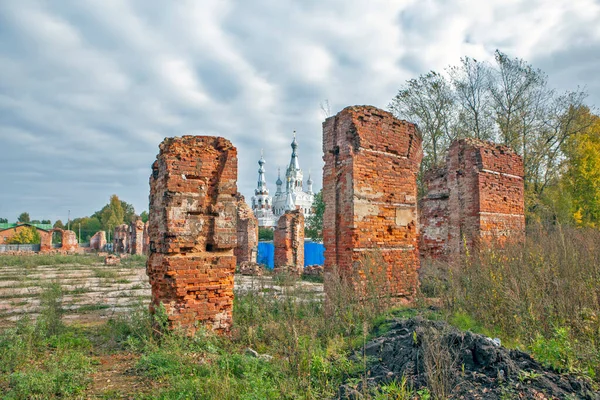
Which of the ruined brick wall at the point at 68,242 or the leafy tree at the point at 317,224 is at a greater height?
the leafy tree at the point at 317,224

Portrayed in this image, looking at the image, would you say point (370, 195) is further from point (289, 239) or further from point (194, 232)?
point (289, 239)

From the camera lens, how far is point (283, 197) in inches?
3497

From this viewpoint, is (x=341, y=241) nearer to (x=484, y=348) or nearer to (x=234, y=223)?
(x=234, y=223)

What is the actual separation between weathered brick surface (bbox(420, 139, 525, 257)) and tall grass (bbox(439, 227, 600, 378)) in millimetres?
3167

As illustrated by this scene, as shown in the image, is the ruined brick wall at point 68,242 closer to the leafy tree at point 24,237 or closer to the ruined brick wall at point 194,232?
the leafy tree at point 24,237

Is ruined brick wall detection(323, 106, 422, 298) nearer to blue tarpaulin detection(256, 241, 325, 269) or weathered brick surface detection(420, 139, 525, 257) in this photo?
weathered brick surface detection(420, 139, 525, 257)

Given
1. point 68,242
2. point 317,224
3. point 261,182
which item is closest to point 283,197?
point 261,182

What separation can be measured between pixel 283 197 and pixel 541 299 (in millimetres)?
84389

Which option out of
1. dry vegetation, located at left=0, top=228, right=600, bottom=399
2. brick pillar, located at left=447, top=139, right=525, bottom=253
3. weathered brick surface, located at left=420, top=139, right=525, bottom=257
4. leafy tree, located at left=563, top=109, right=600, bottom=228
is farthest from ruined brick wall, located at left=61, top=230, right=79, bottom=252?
leafy tree, located at left=563, top=109, right=600, bottom=228

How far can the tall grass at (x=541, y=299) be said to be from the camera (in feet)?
12.1

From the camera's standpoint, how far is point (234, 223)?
6555mm

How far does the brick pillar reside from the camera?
9.82m

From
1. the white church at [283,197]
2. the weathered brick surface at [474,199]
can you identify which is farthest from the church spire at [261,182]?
the weathered brick surface at [474,199]

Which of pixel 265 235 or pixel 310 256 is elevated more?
pixel 265 235
